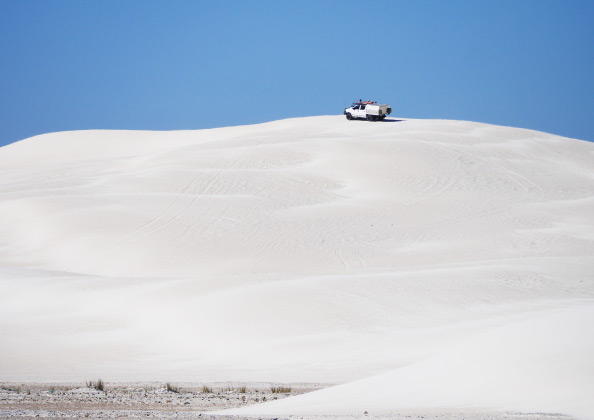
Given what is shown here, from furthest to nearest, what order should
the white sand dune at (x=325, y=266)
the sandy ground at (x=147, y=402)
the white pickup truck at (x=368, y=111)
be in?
the white pickup truck at (x=368, y=111) < the white sand dune at (x=325, y=266) < the sandy ground at (x=147, y=402)

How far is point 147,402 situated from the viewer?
971cm

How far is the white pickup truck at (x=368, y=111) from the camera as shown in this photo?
49.5m

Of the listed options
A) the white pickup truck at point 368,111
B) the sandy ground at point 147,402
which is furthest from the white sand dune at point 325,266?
the white pickup truck at point 368,111

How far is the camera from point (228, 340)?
46.2 feet

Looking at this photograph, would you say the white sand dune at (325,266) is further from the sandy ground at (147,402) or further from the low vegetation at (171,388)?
the low vegetation at (171,388)

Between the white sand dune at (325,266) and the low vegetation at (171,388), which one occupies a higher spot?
the white sand dune at (325,266)

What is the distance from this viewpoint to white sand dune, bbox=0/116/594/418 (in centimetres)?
958

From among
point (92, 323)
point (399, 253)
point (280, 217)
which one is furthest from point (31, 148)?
point (92, 323)

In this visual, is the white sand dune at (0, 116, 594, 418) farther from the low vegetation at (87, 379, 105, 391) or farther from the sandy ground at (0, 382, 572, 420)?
the low vegetation at (87, 379, 105, 391)

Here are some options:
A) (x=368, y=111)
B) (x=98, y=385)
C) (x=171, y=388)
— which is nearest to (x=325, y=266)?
(x=171, y=388)

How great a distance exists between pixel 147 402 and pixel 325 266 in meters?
13.8

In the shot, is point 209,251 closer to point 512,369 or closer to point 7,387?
point 7,387

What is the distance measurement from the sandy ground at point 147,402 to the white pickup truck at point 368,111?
39807 millimetres

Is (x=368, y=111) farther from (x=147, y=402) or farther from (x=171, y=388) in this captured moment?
(x=147, y=402)
